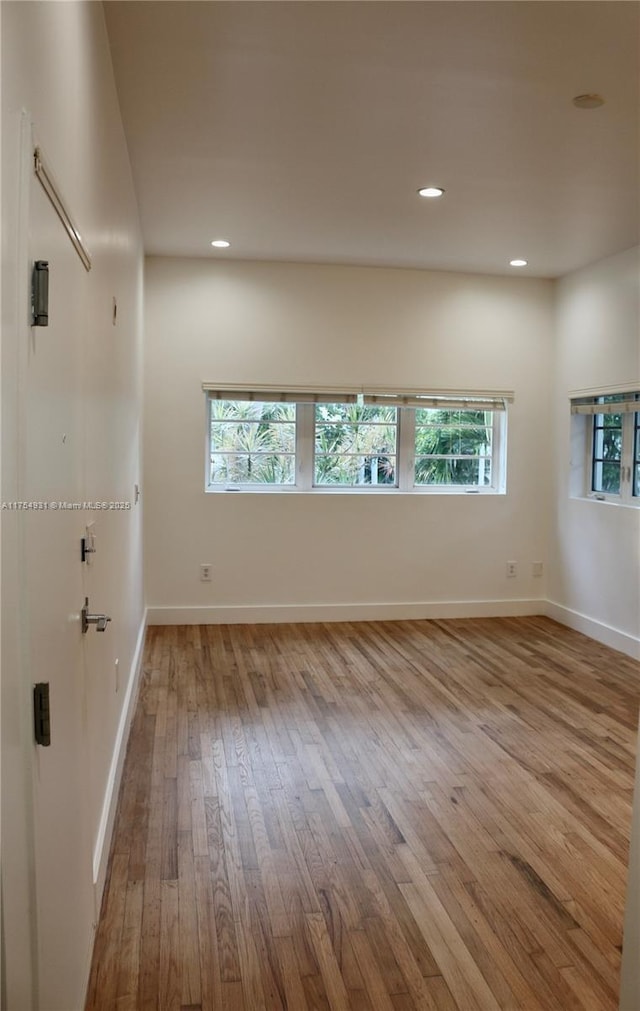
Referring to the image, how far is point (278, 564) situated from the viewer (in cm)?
593

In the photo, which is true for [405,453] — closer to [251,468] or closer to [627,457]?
[251,468]

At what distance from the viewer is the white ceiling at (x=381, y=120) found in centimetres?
247

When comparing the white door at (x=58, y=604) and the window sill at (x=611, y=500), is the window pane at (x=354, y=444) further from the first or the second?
the white door at (x=58, y=604)

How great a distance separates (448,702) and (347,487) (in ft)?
7.65

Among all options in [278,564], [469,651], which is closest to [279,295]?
[278,564]

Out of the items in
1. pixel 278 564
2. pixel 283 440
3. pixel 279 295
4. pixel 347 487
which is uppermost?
pixel 279 295

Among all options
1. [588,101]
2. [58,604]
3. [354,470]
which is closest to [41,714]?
[58,604]

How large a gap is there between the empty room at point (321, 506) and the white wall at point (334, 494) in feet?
0.09

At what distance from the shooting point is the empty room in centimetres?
163

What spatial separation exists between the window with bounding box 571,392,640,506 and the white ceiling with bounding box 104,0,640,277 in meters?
1.10

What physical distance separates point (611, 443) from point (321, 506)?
2.21 m

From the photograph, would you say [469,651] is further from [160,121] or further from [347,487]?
[160,121]

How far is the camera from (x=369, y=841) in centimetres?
270

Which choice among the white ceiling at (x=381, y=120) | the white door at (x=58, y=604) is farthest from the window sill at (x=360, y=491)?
the white door at (x=58, y=604)
